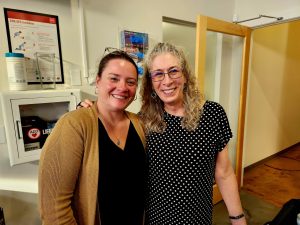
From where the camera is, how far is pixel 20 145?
50.9 inches

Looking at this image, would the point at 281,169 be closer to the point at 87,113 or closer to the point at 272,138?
the point at 272,138

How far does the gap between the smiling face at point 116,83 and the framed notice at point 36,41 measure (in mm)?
722

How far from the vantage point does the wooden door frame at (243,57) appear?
72.5 inches

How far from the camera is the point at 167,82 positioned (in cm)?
95

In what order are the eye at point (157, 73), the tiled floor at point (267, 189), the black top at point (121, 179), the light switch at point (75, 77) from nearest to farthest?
1. the black top at point (121, 179)
2. the eye at point (157, 73)
3. the light switch at point (75, 77)
4. the tiled floor at point (267, 189)

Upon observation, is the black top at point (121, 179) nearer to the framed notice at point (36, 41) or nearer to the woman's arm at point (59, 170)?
the woman's arm at point (59, 170)

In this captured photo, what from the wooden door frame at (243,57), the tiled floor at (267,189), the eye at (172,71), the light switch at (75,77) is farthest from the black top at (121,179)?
the tiled floor at (267,189)

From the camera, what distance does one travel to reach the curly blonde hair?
0.98 m

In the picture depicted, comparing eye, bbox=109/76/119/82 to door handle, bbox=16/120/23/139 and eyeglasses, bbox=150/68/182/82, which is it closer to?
eyeglasses, bbox=150/68/182/82

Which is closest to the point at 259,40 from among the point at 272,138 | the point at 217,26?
the point at 217,26

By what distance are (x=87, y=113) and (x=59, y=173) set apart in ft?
0.84

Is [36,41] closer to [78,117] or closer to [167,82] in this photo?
[78,117]

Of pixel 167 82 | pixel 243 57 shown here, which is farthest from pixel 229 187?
pixel 243 57

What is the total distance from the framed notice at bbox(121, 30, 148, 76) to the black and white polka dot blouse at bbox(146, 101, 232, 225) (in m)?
0.97
